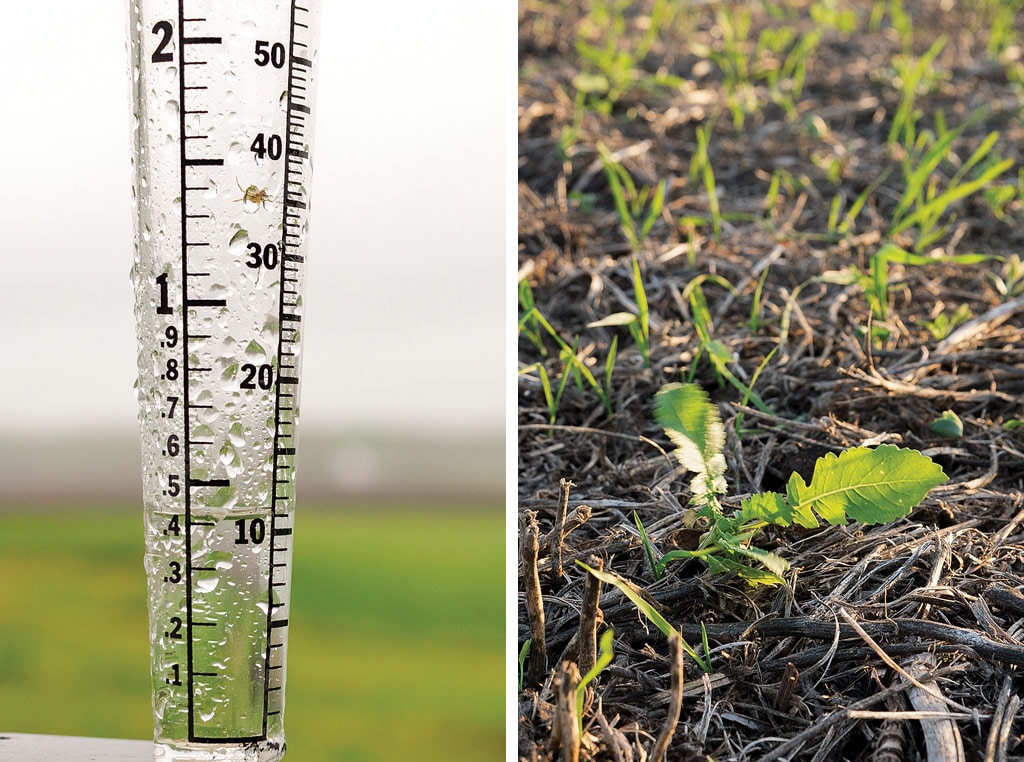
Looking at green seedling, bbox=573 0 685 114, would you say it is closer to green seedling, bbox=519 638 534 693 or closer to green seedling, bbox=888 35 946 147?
green seedling, bbox=888 35 946 147

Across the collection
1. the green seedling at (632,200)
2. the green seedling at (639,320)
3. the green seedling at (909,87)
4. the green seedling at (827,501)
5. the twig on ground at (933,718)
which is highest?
the green seedling at (909,87)

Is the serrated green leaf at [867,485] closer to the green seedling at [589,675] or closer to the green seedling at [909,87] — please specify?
the green seedling at [589,675]

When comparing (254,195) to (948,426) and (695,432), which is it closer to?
(695,432)

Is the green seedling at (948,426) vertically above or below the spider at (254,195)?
below

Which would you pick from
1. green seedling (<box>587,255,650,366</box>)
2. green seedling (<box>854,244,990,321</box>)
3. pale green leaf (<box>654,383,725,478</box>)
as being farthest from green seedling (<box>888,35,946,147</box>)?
pale green leaf (<box>654,383,725,478</box>)

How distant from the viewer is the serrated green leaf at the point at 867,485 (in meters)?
0.86

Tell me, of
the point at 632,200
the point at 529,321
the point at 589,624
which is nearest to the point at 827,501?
the point at 589,624

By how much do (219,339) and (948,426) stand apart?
0.90 m

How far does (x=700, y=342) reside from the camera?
1352 millimetres

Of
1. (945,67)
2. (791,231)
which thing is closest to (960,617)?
(791,231)

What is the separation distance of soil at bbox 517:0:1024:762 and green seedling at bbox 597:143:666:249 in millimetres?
20

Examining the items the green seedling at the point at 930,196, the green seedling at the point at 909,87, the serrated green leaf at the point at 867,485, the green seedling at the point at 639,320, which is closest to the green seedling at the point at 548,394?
the green seedling at the point at 639,320

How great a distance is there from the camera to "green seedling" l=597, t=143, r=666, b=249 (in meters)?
1.65

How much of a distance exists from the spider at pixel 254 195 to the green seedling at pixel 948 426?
0.88 m
